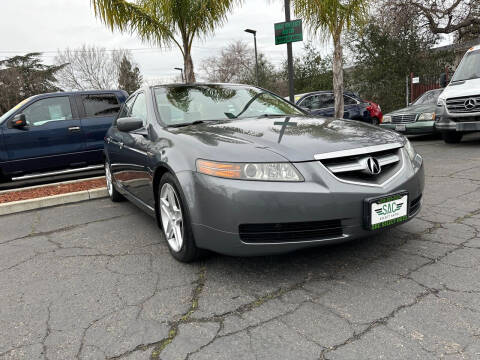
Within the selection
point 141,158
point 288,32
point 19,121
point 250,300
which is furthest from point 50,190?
point 288,32

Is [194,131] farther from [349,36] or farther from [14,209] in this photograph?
[349,36]

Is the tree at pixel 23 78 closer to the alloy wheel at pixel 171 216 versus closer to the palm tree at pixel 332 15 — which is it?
the palm tree at pixel 332 15

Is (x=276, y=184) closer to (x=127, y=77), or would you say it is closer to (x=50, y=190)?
(x=50, y=190)

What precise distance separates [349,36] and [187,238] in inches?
731

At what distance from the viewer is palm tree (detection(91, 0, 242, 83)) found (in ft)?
26.5

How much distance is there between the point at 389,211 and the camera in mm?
2484

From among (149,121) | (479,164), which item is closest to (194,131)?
(149,121)

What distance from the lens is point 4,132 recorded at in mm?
6660

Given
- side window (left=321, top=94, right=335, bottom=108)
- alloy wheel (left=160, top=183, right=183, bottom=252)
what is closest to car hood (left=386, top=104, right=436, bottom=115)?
side window (left=321, top=94, right=335, bottom=108)

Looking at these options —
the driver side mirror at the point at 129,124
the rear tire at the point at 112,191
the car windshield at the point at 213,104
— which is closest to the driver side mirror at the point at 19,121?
the rear tire at the point at 112,191

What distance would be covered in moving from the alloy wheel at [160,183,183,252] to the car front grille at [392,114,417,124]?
7958 millimetres

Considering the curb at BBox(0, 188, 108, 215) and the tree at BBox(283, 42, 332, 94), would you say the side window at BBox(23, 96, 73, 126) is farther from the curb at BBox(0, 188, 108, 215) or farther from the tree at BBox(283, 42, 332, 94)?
the tree at BBox(283, 42, 332, 94)

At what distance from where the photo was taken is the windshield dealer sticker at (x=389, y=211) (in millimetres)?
2410

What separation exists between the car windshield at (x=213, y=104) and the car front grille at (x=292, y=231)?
1.43m
